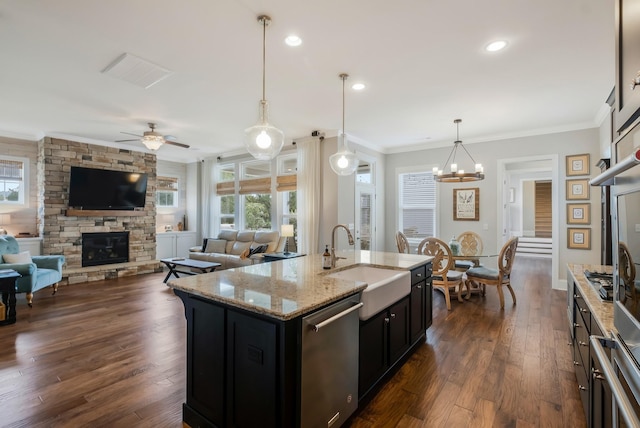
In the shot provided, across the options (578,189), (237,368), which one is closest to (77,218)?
(237,368)

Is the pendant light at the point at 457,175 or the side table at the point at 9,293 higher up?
the pendant light at the point at 457,175

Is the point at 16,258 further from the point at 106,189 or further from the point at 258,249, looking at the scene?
the point at 258,249

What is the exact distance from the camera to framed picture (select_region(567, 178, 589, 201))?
513cm

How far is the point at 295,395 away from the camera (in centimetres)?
156

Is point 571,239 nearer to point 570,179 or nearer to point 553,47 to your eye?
point 570,179

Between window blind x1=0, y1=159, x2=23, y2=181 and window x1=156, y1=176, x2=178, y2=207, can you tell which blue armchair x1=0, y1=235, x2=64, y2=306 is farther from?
window x1=156, y1=176, x2=178, y2=207

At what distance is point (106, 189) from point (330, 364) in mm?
6903

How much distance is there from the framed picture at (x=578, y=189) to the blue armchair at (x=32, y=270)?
850cm

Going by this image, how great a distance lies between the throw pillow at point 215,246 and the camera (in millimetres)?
7202

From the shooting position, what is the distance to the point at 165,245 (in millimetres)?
8086

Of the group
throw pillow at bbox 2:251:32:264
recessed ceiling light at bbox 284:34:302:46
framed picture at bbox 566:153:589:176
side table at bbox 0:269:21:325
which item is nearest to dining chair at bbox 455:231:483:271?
framed picture at bbox 566:153:589:176

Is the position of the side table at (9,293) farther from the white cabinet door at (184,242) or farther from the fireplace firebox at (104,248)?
the white cabinet door at (184,242)

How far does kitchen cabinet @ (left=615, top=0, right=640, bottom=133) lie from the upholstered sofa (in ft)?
18.5

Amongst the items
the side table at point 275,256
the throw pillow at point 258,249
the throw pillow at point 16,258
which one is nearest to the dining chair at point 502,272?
the side table at point 275,256
